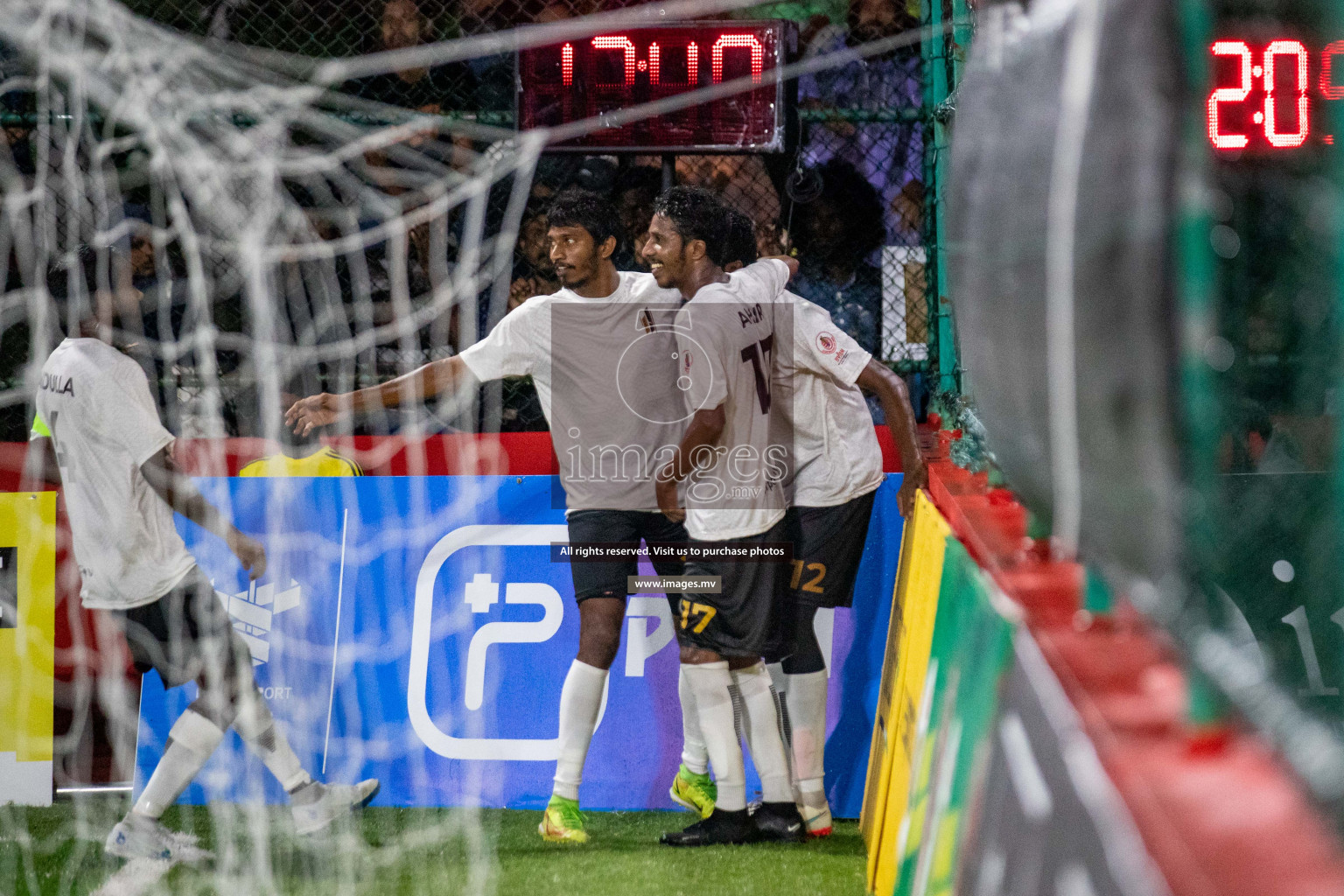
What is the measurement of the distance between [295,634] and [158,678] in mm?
487

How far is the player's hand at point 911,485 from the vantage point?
3529 millimetres

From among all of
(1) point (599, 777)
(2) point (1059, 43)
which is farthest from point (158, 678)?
(2) point (1059, 43)

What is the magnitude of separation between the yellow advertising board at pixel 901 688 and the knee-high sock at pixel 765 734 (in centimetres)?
26

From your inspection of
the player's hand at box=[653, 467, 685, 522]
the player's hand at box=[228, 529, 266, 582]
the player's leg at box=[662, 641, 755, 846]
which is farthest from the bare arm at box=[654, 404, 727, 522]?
the player's hand at box=[228, 529, 266, 582]

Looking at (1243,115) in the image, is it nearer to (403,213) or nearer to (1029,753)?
(1029,753)

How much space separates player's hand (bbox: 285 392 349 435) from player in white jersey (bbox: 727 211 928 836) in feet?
4.58

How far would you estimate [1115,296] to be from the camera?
699mm

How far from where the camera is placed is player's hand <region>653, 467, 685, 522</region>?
3643 mm

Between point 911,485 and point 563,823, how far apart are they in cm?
144

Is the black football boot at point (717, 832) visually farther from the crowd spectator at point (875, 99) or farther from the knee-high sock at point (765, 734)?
the crowd spectator at point (875, 99)

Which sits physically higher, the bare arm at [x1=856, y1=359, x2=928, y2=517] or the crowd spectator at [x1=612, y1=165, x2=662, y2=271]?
the crowd spectator at [x1=612, y1=165, x2=662, y2=271]

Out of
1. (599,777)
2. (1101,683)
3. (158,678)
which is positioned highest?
(1101,683)

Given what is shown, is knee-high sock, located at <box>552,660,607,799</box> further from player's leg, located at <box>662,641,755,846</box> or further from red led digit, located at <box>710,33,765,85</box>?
red led digit, located at <box>710,33,765,85</box>

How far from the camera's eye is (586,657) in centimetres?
356
